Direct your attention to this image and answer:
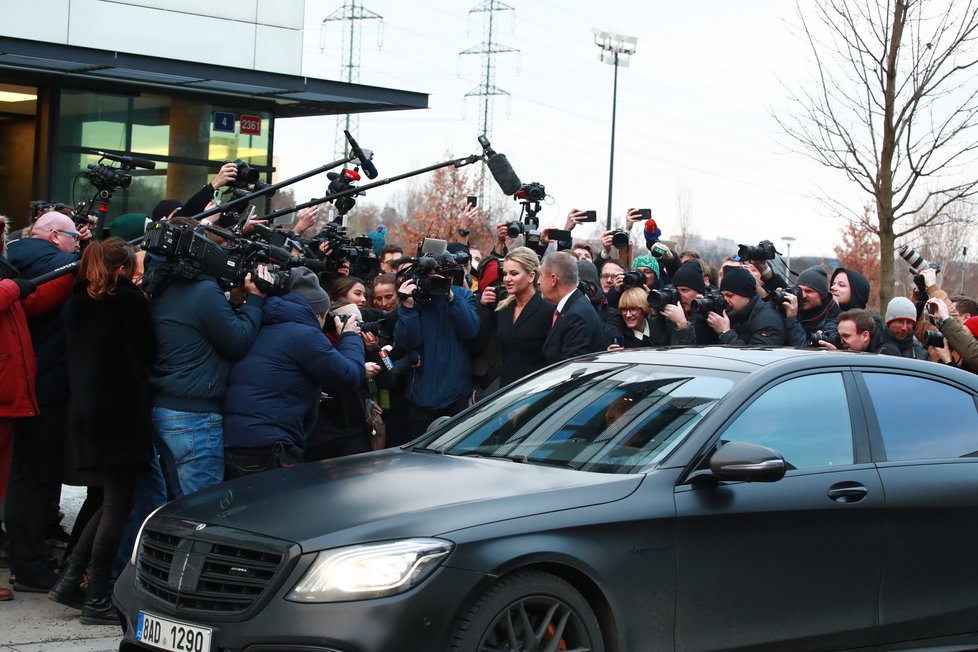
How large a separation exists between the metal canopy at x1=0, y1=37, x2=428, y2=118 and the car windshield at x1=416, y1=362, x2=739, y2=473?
1106cm

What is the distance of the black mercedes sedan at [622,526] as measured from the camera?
4219 mm

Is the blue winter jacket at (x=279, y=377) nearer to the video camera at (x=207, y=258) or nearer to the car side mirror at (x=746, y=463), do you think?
the video camera at (x=207, y=258)

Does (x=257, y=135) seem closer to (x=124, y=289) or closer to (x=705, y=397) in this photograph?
(x=124, y=289)

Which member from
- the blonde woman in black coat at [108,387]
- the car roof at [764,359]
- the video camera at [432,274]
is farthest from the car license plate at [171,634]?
the video camera at [432,274]

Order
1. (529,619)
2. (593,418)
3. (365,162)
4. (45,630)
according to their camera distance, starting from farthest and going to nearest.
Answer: (365,162) → (45,630) → (593,418) → (529,619)

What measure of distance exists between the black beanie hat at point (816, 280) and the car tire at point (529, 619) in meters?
5.66

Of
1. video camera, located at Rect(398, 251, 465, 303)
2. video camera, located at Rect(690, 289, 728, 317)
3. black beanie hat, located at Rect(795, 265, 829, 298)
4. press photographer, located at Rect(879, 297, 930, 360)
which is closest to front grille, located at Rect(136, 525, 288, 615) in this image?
video camera, located at Rect(398, 251, 465, 303)

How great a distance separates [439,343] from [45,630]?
3.33m

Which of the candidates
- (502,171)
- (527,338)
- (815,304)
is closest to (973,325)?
(815,304)

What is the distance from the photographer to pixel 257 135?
1842 centimetres

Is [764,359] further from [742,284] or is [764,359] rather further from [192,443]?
[742,284]

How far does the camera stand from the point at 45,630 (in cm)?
634

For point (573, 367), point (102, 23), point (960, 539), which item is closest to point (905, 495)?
point (960, 539)

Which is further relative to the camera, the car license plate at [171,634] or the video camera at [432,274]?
the video camera at [432,274]
